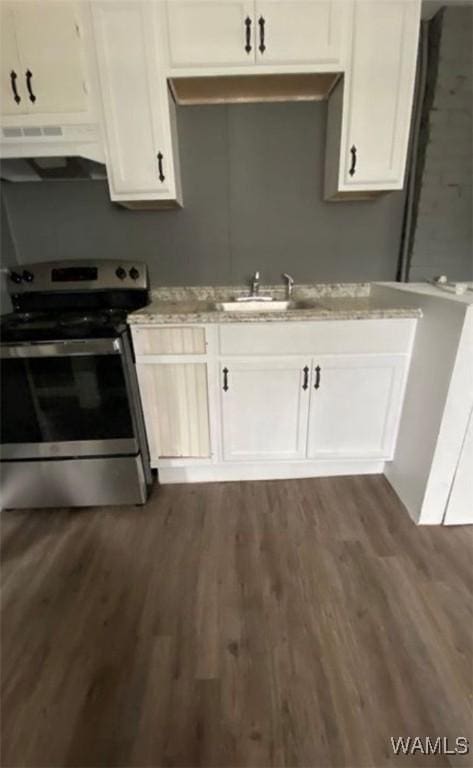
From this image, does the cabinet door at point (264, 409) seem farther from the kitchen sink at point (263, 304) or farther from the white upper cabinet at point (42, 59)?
the white upper cabinet at point (42, 59)

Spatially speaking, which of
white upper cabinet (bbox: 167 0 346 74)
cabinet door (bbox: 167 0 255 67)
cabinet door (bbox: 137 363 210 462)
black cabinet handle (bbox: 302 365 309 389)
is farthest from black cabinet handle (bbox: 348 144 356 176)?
cabinet door (bbox: 137 363 210 462)

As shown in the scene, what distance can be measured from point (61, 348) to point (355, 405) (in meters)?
1.45

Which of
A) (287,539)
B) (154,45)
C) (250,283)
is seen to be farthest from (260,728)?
(154,45)

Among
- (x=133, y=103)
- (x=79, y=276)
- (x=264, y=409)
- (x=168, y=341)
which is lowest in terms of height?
(x=264, y=409)

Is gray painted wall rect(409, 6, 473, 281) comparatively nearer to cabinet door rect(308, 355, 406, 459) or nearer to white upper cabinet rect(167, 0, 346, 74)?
white upper cabinet rect(167, 0, 346, 74)

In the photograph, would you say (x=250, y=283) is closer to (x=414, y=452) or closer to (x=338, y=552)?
(x=414, y=452)

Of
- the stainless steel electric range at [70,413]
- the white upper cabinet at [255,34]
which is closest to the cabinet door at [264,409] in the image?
Result: the stainless steel electric range at [70,413]

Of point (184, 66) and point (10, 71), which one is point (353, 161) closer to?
point (184, 66)

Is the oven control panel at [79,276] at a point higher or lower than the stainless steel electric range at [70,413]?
higher

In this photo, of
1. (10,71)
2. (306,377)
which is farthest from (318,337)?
(10,71)

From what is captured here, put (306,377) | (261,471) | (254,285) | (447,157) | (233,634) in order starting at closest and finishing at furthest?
(233,634), (306,377), (447,157), (261,471), (254,285)

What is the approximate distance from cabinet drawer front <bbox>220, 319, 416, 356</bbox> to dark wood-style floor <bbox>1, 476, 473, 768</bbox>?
2.62 feet

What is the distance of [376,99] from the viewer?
1.66m

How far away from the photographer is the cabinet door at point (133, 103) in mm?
1553
